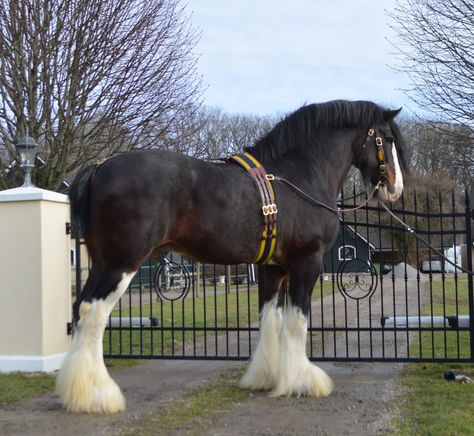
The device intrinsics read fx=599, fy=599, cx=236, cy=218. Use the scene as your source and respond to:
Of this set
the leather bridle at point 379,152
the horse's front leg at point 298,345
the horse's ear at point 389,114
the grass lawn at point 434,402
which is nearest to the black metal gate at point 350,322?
the grass lawn at point 434,402

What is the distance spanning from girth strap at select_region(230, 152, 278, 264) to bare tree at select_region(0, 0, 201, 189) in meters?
5.34

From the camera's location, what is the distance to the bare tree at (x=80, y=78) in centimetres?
943

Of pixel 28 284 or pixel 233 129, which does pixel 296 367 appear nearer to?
pixel 28 284

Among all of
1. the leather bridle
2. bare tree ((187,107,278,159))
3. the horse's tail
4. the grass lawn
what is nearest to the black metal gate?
the grass lawn

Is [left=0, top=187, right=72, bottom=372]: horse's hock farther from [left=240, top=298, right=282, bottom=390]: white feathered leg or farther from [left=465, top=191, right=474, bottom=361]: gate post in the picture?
[left=465, top=191, right=474, bottom=361]: gate post

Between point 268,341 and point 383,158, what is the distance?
2.05 metres

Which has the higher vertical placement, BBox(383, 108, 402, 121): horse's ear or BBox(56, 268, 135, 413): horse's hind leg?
BBox(383, 108, 402, 121): horse's ear

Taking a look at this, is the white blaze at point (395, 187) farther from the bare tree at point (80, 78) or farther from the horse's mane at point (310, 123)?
the bare tree at point (80, 78)

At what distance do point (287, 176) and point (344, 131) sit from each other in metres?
0.84

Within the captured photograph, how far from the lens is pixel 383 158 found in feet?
18.8

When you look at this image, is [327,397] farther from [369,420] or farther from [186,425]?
[186,425]

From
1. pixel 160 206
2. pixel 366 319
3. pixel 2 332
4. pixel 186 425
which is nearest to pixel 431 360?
pixel 186 425

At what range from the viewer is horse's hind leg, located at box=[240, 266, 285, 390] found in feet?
17.9

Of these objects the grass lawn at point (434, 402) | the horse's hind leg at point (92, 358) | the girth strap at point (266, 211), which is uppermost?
the girth strap at point (266, 211)
